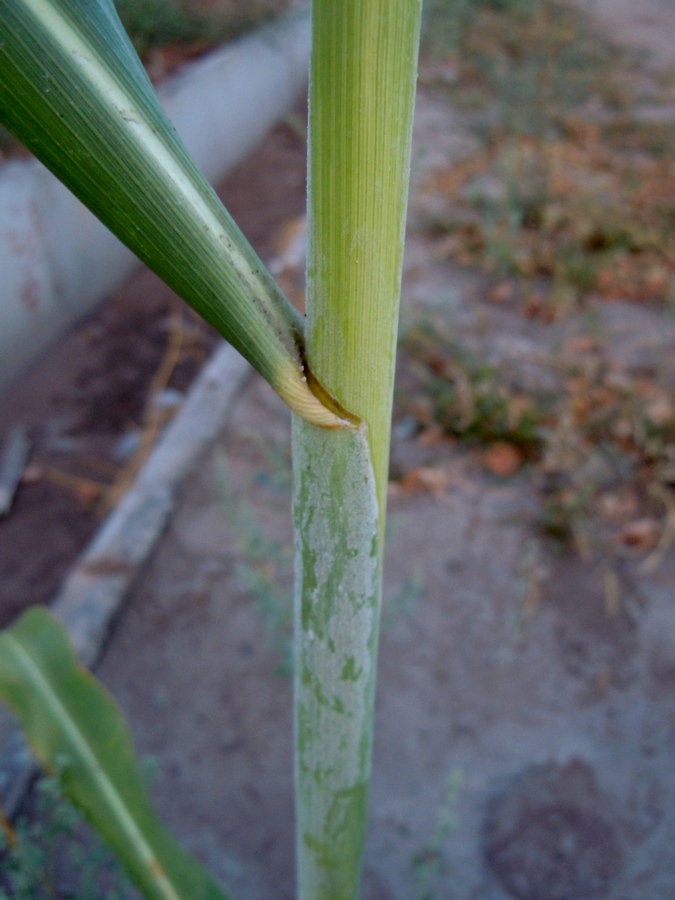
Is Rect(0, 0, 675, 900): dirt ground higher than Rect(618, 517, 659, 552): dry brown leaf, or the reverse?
Rect(0, 0, 675, 900): dirt ground

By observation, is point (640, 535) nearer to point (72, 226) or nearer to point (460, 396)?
point (460, 396)

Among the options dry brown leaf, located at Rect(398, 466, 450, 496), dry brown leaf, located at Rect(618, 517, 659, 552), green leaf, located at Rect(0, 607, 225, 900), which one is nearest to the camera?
green leaf, located at Rect(0, 607, 225, 900)

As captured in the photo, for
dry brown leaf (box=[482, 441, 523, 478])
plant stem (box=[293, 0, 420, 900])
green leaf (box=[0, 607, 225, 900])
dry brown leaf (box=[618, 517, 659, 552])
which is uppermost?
plant stem (box=[293, 0, 420, 900])

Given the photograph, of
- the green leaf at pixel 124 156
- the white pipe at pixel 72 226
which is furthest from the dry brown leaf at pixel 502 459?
the green leaf at pixel 124 156

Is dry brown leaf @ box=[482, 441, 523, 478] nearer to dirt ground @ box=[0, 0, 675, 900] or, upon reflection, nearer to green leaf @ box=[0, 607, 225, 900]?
dirt ground @ box=[0, 0, 675, 900]

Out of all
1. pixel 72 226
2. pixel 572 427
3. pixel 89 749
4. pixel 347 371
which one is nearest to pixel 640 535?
pixel 572 427

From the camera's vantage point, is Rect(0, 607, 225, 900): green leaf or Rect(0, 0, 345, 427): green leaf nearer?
Rect(0, 0, 345, 427): green leaf

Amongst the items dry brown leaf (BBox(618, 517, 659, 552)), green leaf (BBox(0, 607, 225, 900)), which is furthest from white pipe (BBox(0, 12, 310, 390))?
green leaf (BBox(0, 607, 225, 900))
